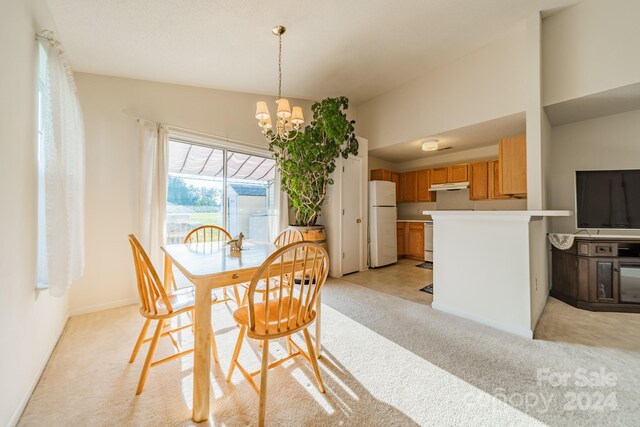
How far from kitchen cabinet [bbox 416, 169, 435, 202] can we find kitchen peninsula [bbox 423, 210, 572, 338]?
111 inches

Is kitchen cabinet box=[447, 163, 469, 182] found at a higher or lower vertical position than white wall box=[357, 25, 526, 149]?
lower

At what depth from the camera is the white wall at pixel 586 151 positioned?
9.37 ft

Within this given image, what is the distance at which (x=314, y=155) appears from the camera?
3.35 meters

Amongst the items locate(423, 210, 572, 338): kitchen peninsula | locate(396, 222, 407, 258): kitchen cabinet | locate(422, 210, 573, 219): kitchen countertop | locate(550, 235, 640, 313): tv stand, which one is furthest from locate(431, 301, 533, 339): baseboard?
locate(396, 222, 407, 258): kitchen cabinet

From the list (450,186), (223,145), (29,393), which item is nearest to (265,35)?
(223,145)

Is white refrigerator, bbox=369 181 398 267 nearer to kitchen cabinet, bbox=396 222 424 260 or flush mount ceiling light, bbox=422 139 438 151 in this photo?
kitchen cabinet, bbox=396 222 424 260

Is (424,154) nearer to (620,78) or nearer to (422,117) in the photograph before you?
(422,117)

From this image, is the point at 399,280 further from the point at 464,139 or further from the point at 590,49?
the point at 590,49

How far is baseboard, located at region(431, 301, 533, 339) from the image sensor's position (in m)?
1.99

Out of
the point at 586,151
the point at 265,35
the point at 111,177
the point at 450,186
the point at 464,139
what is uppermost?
the point at 265,35

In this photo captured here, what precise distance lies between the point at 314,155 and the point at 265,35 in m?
1.44

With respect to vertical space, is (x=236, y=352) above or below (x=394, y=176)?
below

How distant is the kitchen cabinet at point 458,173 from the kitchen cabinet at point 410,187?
2.32ft

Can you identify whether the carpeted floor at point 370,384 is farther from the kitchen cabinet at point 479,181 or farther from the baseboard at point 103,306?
the kitchen cabinet at point 479,181
